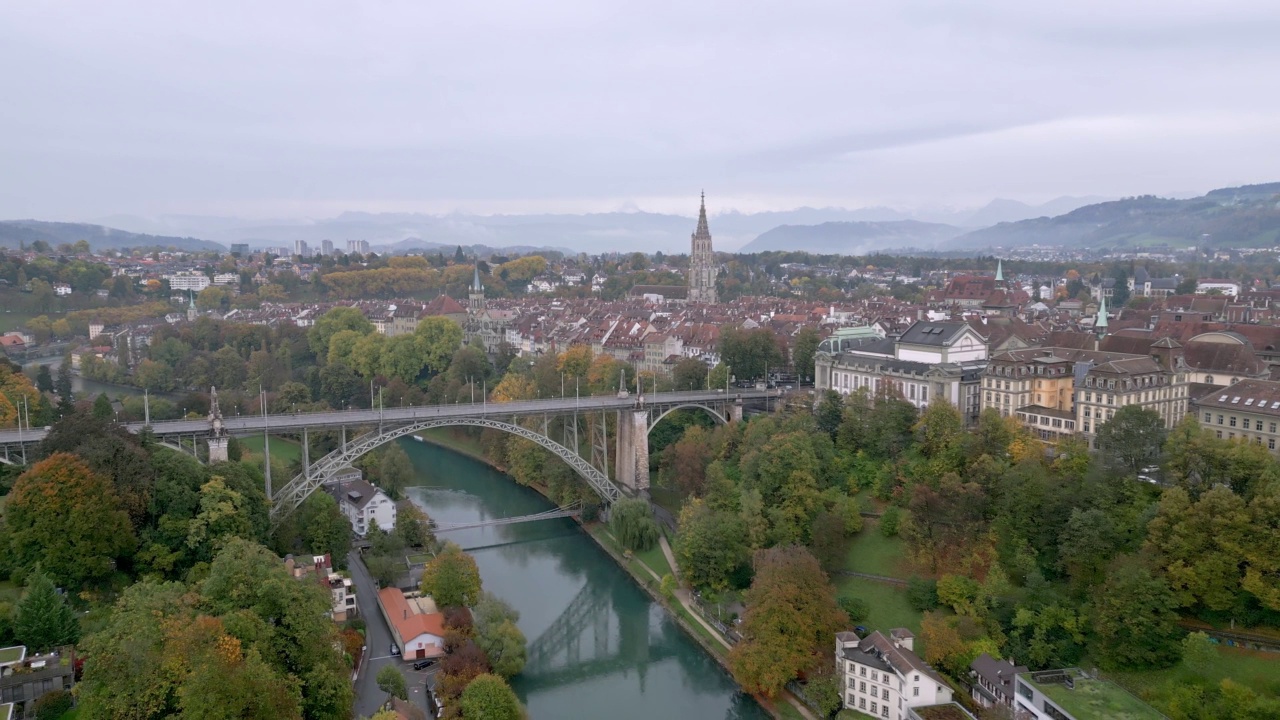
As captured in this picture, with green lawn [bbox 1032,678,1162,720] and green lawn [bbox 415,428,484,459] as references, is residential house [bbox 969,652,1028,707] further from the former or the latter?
green lawn [bbox 415,428,484,459]

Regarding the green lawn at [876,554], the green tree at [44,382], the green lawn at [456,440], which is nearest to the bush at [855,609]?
the green lawn at [876,554]

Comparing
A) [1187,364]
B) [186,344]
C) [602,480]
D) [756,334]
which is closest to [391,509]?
[602,480]

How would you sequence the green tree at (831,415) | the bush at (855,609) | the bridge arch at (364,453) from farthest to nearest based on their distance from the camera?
the green tree at (831,415)
the bridge arch at (364,453)
the bush at (855,609)

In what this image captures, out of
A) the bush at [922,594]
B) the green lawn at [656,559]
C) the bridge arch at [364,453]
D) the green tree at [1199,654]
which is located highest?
the bridge arch at [364,453]

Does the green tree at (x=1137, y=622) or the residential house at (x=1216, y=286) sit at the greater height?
the residential house at (x=1216, y=286)

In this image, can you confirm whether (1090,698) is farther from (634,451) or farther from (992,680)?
(634,451)

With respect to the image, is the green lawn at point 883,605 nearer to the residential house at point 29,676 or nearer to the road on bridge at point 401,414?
the road on bridge at point 401,414
